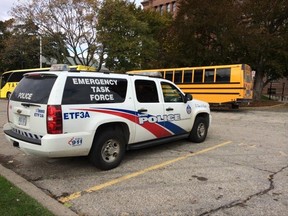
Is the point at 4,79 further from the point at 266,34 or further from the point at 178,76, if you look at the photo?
the point at 266,34

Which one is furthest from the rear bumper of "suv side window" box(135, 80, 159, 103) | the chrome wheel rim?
"suv side window" box(135, 80, 159, 103)

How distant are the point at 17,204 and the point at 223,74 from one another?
15603 millimetres

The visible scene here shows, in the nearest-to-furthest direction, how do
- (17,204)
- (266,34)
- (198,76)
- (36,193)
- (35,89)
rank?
(17,204) → (36,193) → (35,89) → (198,76) → (266,34)

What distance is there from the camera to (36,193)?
15.4 ft

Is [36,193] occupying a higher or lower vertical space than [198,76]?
lower

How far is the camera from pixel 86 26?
29.5 m

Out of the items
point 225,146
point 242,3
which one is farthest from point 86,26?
point 225,146

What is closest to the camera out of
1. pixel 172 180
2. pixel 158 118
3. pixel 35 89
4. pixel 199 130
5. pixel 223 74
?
pixel 172 180

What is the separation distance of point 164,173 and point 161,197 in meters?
1.12

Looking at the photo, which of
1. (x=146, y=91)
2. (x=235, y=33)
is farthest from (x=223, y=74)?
(x=146, y=91)

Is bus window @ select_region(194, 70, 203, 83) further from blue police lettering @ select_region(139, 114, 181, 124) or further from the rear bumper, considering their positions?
the rear bumper

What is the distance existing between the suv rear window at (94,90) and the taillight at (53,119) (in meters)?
0.20

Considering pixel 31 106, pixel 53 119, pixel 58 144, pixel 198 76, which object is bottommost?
pixel 58 144

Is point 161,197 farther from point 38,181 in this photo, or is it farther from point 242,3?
point 242,3
